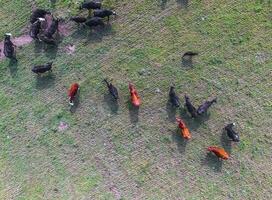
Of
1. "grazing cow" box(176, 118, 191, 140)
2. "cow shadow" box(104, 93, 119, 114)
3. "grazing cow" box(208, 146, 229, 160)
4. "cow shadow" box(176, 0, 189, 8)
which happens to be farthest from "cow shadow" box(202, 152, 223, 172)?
"cow shadow" box(176, 0, 189, 8)

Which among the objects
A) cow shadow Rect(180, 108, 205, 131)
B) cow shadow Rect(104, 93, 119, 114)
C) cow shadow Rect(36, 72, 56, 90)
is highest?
cow shadow Rect(36, 72, 56, 90)

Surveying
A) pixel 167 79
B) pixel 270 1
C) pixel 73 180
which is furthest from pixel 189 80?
pixel 73 180

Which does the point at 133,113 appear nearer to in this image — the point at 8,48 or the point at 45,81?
the point at 45,81

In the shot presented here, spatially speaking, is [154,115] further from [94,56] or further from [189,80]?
[94,56]

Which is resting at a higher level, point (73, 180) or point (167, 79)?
point (167, 79)

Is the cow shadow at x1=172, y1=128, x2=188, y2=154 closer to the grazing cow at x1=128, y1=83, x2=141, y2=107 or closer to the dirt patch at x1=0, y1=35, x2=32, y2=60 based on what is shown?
the grazing cow at x1=128, y1=83, x2=141, y2=107

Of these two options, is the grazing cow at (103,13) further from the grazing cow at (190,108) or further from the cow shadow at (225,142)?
the cow shadow at (225,142)
